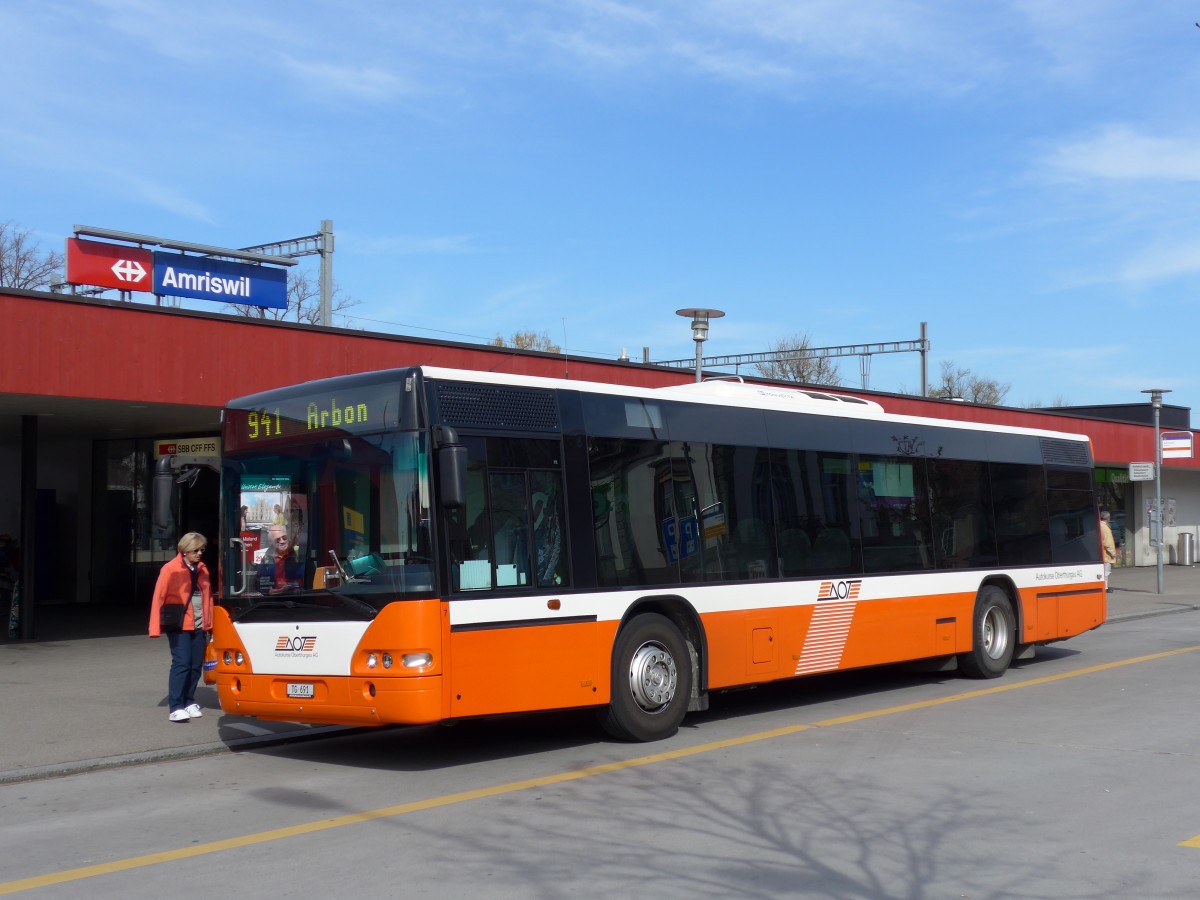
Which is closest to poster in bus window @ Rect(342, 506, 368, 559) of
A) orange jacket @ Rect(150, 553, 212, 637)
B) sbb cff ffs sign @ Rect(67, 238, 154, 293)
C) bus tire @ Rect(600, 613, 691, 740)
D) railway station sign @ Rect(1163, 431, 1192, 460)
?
bus tire @ Rect(600, 613, 691, 740)

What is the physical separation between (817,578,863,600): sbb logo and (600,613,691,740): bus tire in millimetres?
2157

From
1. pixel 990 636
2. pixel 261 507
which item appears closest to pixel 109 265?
pixel 261 507

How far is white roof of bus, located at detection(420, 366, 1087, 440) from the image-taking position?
32.3ft

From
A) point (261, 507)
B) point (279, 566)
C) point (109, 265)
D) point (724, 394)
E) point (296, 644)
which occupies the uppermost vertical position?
point (109, 265)

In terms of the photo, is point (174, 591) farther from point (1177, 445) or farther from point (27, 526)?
point (1177, 445)

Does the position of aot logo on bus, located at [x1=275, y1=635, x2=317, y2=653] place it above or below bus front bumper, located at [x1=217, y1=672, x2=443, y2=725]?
above

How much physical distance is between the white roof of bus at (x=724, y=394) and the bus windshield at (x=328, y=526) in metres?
0.84

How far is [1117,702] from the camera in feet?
41.3

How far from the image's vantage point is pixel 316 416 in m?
9.80

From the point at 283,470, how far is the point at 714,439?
3.94m

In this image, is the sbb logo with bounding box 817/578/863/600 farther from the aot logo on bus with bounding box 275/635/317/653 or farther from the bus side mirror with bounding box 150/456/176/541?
the bus side mirror with bounding box 150/456/176/541

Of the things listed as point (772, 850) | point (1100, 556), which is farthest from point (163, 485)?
point (1100, 556)

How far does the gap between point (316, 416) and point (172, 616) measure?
2956 millimetres

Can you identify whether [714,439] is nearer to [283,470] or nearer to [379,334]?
[283,470]
